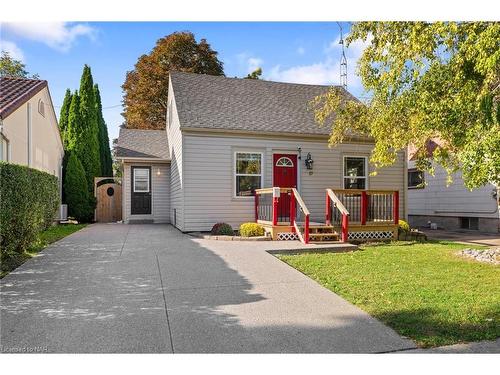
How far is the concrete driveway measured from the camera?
3129 mm

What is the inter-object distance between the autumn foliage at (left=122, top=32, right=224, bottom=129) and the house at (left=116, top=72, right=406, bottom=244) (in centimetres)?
1187

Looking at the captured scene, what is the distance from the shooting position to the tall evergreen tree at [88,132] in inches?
659

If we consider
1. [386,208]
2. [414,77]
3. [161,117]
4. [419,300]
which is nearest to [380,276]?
[419,300]

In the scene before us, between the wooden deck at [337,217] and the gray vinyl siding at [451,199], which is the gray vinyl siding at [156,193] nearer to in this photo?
the wooden deck at [337,217]

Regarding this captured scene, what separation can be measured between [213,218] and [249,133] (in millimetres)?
2619

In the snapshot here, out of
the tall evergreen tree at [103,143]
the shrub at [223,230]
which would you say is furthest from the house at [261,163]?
the tall evergreen tree at [103,143]

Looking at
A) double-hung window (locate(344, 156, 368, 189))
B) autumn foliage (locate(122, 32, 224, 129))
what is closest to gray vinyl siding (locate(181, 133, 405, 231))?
double-hung window (locate(344, 156, 368, 189))

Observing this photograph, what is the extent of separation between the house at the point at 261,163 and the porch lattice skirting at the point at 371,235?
184 millimetres

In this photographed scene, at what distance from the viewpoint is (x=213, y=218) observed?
10680mm

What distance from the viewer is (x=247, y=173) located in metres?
11.0

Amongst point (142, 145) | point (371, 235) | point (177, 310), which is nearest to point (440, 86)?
point (371, 235)

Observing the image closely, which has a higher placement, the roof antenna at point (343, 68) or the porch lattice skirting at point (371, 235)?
the roof antenna at point (343, 68)

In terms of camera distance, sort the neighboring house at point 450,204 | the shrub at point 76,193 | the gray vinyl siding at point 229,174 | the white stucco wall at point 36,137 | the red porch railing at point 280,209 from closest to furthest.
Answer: the red porch railing at point 280,209
the white stucco wall at point 36,137
the gray vinyl siding at point 229,174
the neighboring house at point 450,204
the shrub at point 76,193

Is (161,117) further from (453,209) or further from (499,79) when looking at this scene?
(499,79)
